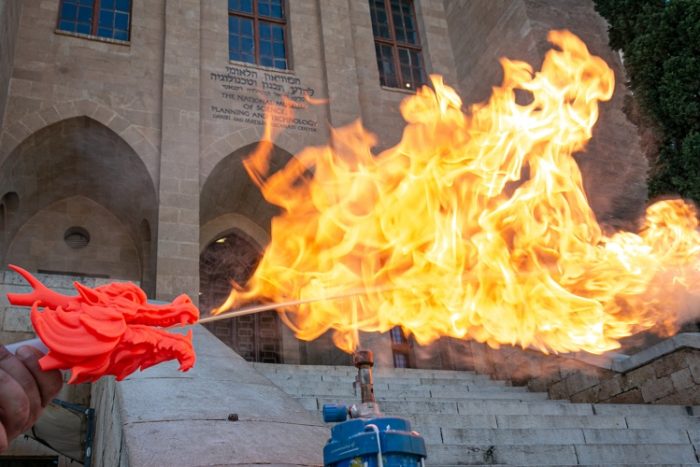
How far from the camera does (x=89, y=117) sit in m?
14.1

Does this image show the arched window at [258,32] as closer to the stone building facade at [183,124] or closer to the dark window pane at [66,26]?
the stone building facade at [183,124]

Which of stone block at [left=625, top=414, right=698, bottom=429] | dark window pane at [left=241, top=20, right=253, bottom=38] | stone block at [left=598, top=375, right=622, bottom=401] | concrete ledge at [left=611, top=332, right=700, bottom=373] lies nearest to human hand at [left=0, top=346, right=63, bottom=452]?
stone block at [left=625, top=414, right=698, bottom=429]

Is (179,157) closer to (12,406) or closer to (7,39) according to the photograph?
(7,39)

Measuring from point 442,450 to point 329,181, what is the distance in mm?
10388

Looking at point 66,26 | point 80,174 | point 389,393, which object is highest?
point 66,26

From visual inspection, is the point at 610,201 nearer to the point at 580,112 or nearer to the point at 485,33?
the point at 580,112

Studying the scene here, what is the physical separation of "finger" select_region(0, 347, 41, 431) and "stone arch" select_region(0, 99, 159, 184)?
1229 cm

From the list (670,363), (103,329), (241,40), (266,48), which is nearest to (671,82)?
(670,363)

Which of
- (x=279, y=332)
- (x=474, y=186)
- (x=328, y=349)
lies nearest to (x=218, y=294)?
(x=279, y=332)

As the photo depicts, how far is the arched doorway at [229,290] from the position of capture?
16.5m

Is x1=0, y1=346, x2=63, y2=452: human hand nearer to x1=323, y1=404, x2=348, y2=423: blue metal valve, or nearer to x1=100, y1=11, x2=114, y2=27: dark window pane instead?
x1=323, y1=404, x2=348, y2=423: blue metal valve

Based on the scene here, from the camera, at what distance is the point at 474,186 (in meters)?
14.7

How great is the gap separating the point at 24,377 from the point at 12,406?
12cm

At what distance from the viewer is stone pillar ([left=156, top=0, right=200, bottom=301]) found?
43.2ft
